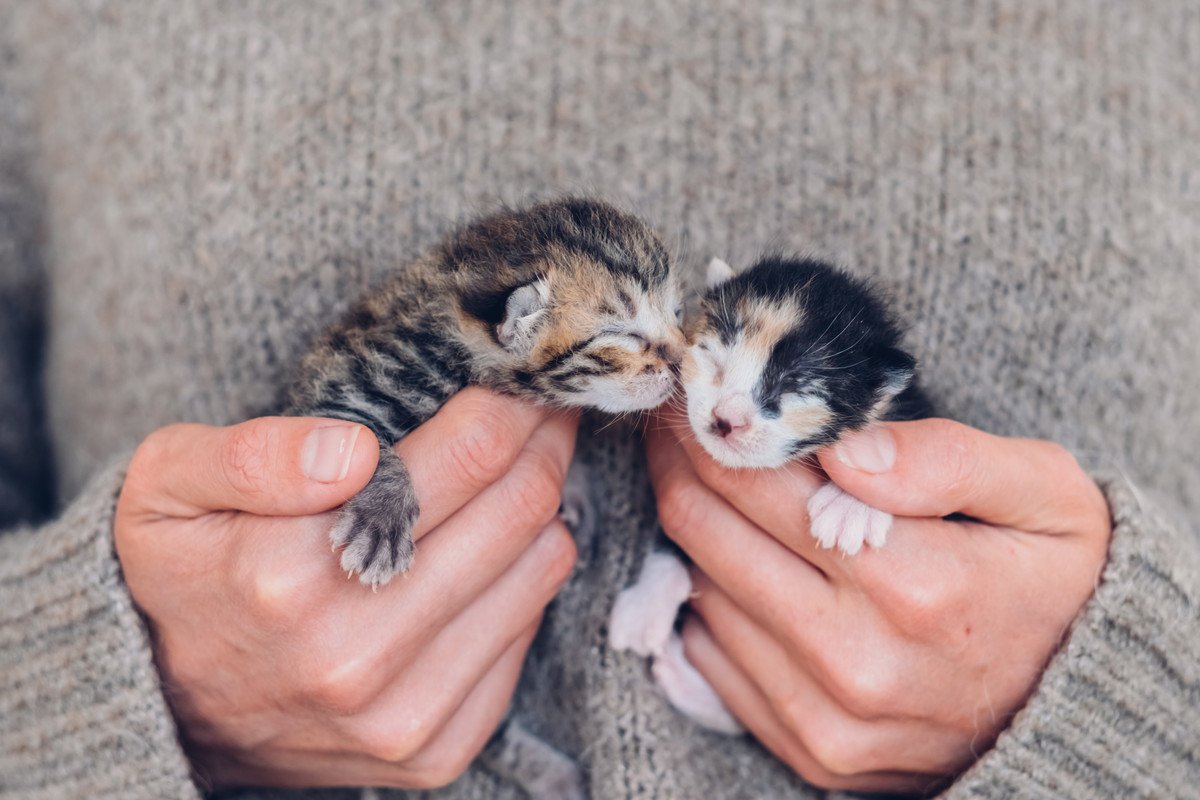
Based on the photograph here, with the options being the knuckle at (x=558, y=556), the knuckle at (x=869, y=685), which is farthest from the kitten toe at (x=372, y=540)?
the knuckle at (x=869, y=685)

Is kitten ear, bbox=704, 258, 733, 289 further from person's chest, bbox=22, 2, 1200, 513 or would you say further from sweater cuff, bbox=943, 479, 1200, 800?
sweater cuff, bbox=943, 479, 1200, 800

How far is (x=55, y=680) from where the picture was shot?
5.07ft

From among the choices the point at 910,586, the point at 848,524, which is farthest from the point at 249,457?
the point at 910,586

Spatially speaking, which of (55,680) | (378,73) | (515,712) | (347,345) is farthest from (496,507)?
(378,73)

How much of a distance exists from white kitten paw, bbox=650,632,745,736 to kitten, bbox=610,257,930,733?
1.57 feet

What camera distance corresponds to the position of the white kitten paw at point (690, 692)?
1.79m

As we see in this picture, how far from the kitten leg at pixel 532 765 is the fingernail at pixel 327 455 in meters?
0.80

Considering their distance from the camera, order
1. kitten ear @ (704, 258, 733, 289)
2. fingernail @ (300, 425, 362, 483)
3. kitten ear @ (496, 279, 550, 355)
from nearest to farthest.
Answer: fingernail @ (300, 425, 362, 483) < kitten ear @ (496, 279, 550, 355) < kitten ear @ (704, 258, 733, 289)

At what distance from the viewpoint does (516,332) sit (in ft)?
5.11

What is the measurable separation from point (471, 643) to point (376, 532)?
12.4 inches

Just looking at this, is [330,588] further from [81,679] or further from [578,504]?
[578,504]

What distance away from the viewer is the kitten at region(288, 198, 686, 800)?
61.6 inches

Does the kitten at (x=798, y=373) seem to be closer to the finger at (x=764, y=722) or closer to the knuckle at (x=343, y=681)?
the finger at (x=764, y=722)

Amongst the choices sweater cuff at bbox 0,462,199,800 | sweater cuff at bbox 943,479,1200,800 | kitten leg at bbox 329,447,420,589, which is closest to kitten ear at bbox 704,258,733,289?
kitten leg at bbox 329,447,420,589
